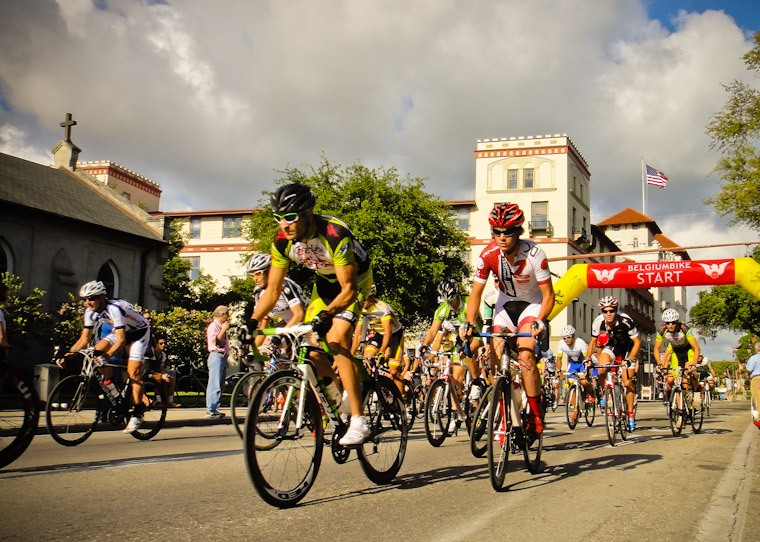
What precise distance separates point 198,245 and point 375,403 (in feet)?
210

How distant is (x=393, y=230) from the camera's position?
39438mm

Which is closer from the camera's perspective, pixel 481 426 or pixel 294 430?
pixel 294 430

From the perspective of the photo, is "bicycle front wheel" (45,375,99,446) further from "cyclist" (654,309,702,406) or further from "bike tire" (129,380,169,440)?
"cyclist" (654,309,702,406)

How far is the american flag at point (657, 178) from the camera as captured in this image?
51219mm

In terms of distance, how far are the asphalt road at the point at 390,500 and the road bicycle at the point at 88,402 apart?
0.38m

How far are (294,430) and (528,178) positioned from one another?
188 feet

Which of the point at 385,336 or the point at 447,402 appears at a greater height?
the point at 385,336

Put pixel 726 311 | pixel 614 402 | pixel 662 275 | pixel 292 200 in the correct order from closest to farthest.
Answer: pixel 292 200 < pixel 614 402 < pixel 662 275 < pixel 726 311

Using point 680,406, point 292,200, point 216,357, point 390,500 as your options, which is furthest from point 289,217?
point 680,406

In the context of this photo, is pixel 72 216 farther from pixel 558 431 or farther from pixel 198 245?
pixel 198 245

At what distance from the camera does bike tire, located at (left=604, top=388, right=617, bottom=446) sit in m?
9.23

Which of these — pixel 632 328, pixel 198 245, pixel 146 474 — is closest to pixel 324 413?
pixel 146 474

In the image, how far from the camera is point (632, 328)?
10.8m

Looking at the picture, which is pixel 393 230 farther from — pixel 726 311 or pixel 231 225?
pixel 726 311
